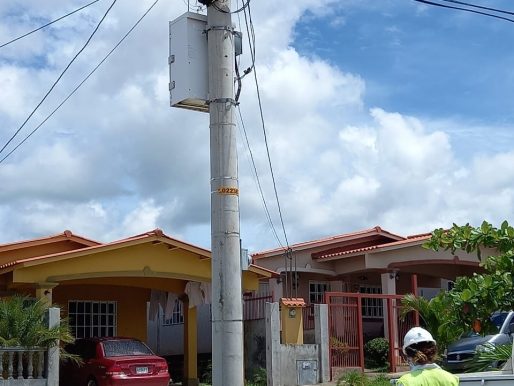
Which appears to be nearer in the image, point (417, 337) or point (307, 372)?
point (417, 337)

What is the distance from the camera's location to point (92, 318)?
2419 cm

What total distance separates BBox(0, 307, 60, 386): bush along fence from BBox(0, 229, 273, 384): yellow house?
5.68 feet

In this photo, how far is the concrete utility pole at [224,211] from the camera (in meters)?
8.37

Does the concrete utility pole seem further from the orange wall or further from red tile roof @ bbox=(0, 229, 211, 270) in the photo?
the orange wall

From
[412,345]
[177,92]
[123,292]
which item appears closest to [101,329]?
[123,292]

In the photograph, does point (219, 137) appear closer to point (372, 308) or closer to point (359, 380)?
point (359, 380)

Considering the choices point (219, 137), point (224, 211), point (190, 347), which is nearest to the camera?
point (224, 211)

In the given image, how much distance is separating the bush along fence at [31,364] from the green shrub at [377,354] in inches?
338

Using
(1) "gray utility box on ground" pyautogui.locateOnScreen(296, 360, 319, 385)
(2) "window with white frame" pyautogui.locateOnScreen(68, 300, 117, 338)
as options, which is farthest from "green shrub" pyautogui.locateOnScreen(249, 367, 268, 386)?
(2) "window with white frame" pyautogui.locateOnScreen(68, 300, 117, 338)

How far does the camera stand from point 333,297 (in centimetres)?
2161

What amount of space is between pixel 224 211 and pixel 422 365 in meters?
3.63

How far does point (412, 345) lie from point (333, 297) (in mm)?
16432

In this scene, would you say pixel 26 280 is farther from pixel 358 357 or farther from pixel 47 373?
pixel 358 357

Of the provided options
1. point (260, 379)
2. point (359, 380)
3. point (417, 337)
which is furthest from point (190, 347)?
point (417, 337)
